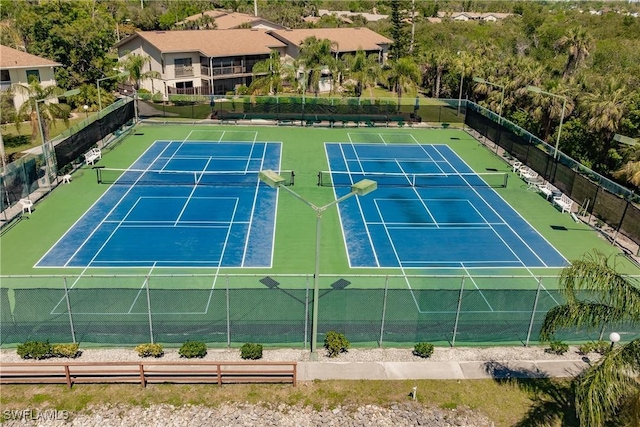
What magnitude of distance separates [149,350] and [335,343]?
205 inches

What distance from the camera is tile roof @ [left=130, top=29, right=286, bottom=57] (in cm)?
5416

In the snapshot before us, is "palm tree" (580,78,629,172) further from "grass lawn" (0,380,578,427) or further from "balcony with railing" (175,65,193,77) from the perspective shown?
"balcony with railing" (175,65,193,77)

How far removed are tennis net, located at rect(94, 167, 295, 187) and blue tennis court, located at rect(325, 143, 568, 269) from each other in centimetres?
495

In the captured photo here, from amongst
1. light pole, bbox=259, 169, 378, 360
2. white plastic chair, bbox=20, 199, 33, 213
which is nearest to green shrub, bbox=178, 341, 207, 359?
light pole, bbox=259, 169, 378, 360

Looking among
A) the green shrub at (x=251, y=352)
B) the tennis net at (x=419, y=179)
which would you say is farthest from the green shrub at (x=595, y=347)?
the tennis net at (x=419, y=179)

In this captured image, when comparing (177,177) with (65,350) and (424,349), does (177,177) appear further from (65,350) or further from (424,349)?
(424,349)

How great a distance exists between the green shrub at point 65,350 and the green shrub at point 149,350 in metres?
1.72

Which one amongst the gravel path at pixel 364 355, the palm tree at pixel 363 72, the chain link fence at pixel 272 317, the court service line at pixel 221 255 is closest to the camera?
the gravel path at pixel 364 355

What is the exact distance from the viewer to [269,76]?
51406 millimetres

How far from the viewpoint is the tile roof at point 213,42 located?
2132 inches

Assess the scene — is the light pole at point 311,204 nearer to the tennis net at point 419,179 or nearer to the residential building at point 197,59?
the tennis net at point 419,179

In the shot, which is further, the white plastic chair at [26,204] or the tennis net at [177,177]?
the tennis net at [177,177]

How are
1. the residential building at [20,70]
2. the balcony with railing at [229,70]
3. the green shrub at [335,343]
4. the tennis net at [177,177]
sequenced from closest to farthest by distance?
the green shrub at [335,343] < the tennis net at [177,177] < the residential building at [20,70] < the balcony with railing at [229,70]

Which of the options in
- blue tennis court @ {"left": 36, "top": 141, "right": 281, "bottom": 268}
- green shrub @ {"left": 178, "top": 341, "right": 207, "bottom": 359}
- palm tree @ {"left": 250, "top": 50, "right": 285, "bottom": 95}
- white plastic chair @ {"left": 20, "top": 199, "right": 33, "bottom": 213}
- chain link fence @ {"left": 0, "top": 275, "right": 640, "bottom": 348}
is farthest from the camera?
palm tree @ {"left": 250, "top": 50, "right": 285, "bottom": 95}
